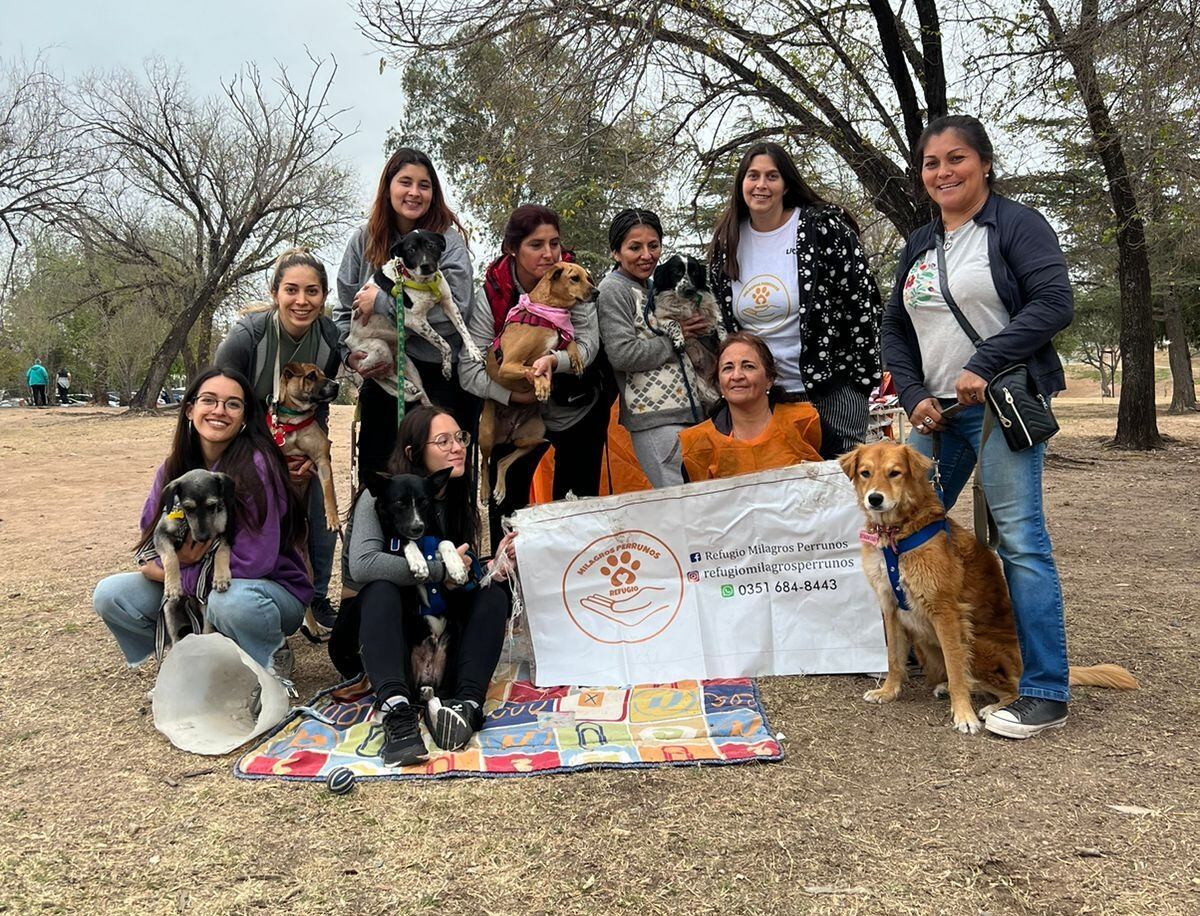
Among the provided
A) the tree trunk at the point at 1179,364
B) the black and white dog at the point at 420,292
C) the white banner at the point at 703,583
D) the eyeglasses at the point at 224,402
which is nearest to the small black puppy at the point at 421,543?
the white banner at the point at 703,583

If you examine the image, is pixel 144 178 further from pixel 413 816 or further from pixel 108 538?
pixel 413 816

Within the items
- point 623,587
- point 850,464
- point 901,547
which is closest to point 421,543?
point 623,587

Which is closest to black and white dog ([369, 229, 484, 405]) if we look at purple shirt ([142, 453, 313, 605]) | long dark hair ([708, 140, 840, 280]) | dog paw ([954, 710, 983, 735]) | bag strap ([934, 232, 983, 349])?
purple shirt ([142, 453, 313, 605])

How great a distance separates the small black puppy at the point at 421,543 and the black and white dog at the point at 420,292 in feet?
2.81

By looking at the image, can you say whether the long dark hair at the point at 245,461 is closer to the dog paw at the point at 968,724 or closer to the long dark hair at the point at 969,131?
the dog paw at the point at 968,724

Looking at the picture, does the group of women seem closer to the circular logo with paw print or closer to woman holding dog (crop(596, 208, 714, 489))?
woman holding dog (crop(596, 208, 714, 489))

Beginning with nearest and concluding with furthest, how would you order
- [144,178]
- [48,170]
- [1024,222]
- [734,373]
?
[1024,222]
[734,373]
[48,170]
[144,178]

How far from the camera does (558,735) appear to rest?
3.08 meters

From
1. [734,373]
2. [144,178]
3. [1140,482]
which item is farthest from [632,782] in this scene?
[144,178]

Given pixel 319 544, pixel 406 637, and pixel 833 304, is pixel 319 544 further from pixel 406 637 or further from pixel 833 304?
pixel 833 304

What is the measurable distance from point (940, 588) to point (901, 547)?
8.0 inches

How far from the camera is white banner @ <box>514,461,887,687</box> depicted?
11.7 ft

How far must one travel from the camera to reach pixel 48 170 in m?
18.6

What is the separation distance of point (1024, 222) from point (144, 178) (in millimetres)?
24403
